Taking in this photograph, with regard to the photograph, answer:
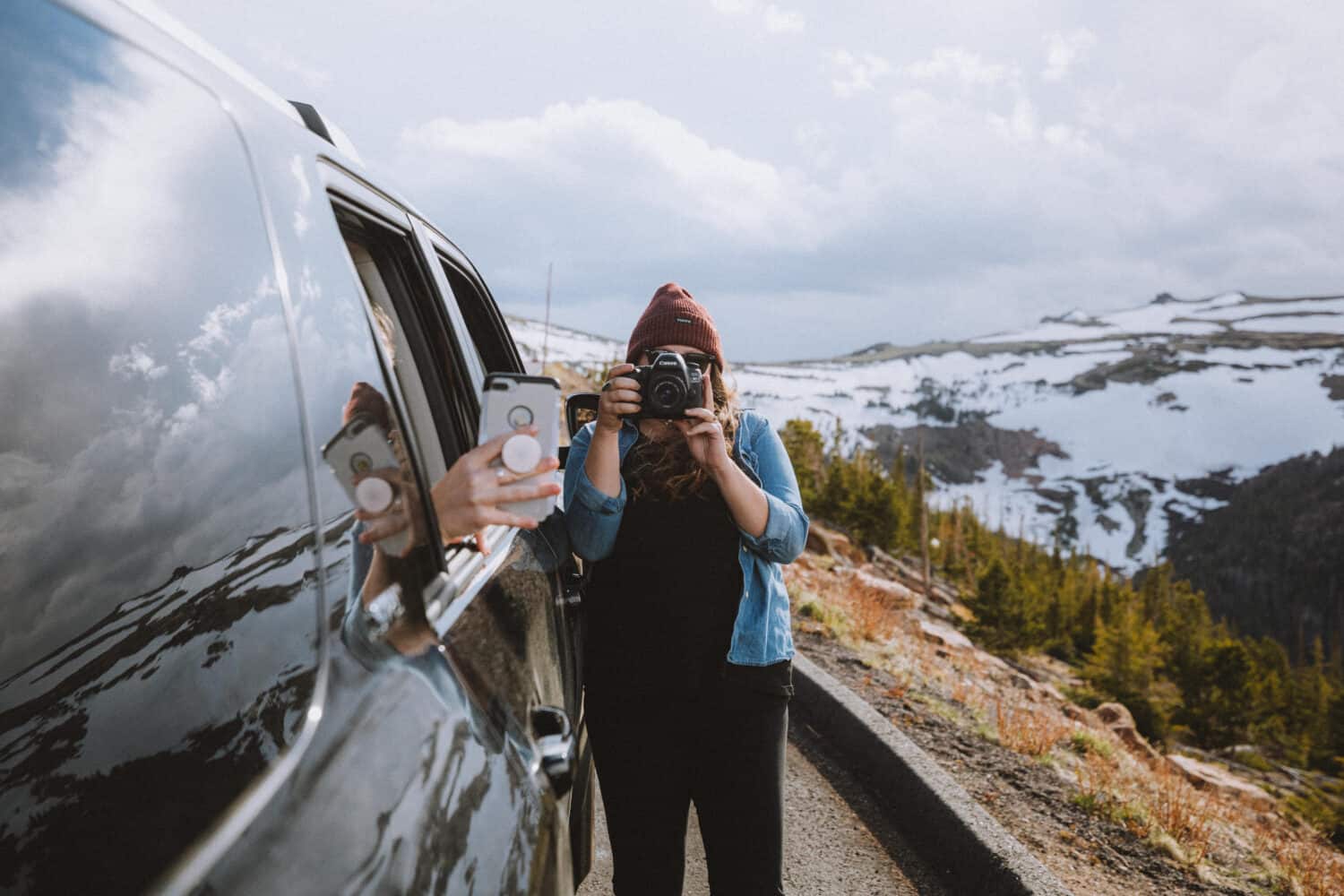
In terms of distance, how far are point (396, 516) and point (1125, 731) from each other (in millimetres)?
21297

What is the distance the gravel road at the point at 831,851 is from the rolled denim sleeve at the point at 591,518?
5.35ft

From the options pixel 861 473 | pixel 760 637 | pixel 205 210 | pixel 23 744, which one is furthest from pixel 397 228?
pixel 861 473

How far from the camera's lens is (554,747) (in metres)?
1.71

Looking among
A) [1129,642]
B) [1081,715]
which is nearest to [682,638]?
[1081,715]

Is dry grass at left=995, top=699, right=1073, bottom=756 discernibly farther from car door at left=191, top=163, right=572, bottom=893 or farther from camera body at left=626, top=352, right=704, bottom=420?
car door at left=191, top=163, right=572, bottom=893

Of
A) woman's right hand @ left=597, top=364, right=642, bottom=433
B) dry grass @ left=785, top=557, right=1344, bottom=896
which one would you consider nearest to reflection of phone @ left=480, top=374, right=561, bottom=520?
woman's right hand @ left=597, top=364, right=642, bottom=433

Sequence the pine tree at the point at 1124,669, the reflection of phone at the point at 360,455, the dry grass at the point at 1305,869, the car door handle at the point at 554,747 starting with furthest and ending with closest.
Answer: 1. the pine tree at the point at 1124,669
2. the dry grass at the point at 1305,869
3. the car door handle at the point at 554,747
4. the reflection of phone at the point at 360,455

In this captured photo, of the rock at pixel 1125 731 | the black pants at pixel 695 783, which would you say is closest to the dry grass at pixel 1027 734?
the black pants at pixel 695 783

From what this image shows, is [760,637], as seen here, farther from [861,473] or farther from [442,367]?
[861,473]

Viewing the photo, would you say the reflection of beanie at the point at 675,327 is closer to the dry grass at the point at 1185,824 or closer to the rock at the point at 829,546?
the dry grass at the point at 1185,824

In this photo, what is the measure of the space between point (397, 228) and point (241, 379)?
1.09 meters

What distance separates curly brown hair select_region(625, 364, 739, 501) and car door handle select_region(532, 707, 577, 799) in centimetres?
68

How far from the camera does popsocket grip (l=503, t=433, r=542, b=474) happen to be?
56.3 inches

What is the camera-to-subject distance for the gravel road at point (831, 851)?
3363 mm
